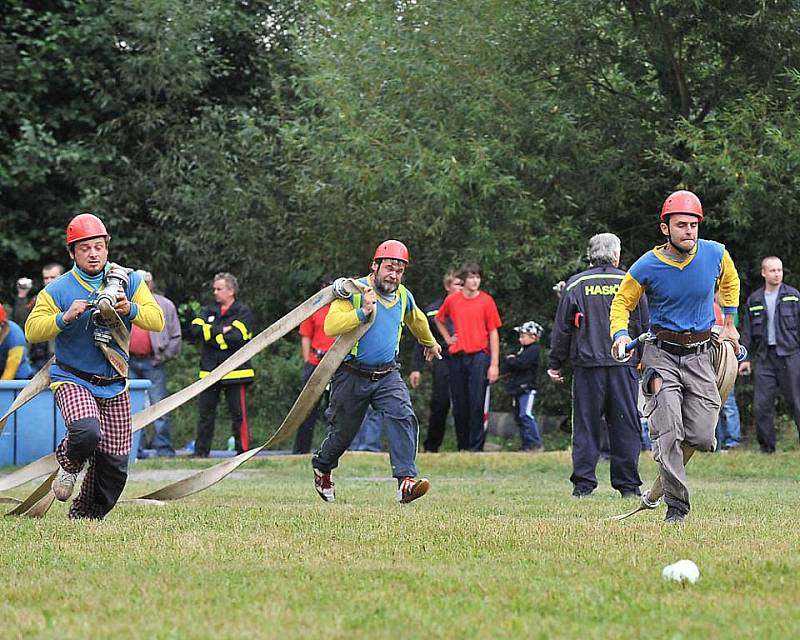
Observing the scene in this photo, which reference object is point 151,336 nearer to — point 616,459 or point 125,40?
point 616,459

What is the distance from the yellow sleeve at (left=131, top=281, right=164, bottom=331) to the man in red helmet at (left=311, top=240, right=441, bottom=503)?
1948mm

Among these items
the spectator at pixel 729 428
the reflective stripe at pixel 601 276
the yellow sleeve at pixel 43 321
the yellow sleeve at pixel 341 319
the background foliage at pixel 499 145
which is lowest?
the spectator at pixel 729 428

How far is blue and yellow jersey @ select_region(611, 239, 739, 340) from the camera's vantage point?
9.50 m

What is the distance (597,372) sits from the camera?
12383mm

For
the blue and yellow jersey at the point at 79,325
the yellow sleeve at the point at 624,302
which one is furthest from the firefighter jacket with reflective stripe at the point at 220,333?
the yellow sleeve at the point at 624,302

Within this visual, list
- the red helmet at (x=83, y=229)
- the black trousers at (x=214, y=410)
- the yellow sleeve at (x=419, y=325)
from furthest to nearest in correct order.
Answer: the black trousers at (x=214, y=410) → the yellow sleeve at (x=419, y=325) → the red helmet at (x=83, y=229)

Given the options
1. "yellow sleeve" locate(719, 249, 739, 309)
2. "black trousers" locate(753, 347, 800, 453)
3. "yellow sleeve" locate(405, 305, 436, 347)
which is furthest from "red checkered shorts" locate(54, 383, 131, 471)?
"black trousers" locate(753, 347, 800, 453)

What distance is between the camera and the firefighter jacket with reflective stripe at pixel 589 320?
12336mm

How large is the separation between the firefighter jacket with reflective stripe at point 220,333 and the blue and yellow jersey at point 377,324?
5768mm

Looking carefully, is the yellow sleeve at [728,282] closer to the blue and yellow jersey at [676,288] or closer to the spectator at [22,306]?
the blue and yellow jersey at [676,288]

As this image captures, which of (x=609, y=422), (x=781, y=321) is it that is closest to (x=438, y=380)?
(x=781, y=321)

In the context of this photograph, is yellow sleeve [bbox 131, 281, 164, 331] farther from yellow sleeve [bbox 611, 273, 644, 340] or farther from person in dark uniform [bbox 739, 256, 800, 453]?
person in dark uniform [bbox 739, 256, 800, 453]

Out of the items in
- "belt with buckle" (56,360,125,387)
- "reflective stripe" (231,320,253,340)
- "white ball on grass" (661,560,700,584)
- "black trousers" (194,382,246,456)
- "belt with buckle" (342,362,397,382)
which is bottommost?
"black trousers" (194,382,246,456)

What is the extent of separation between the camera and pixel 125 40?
25.6 metres
